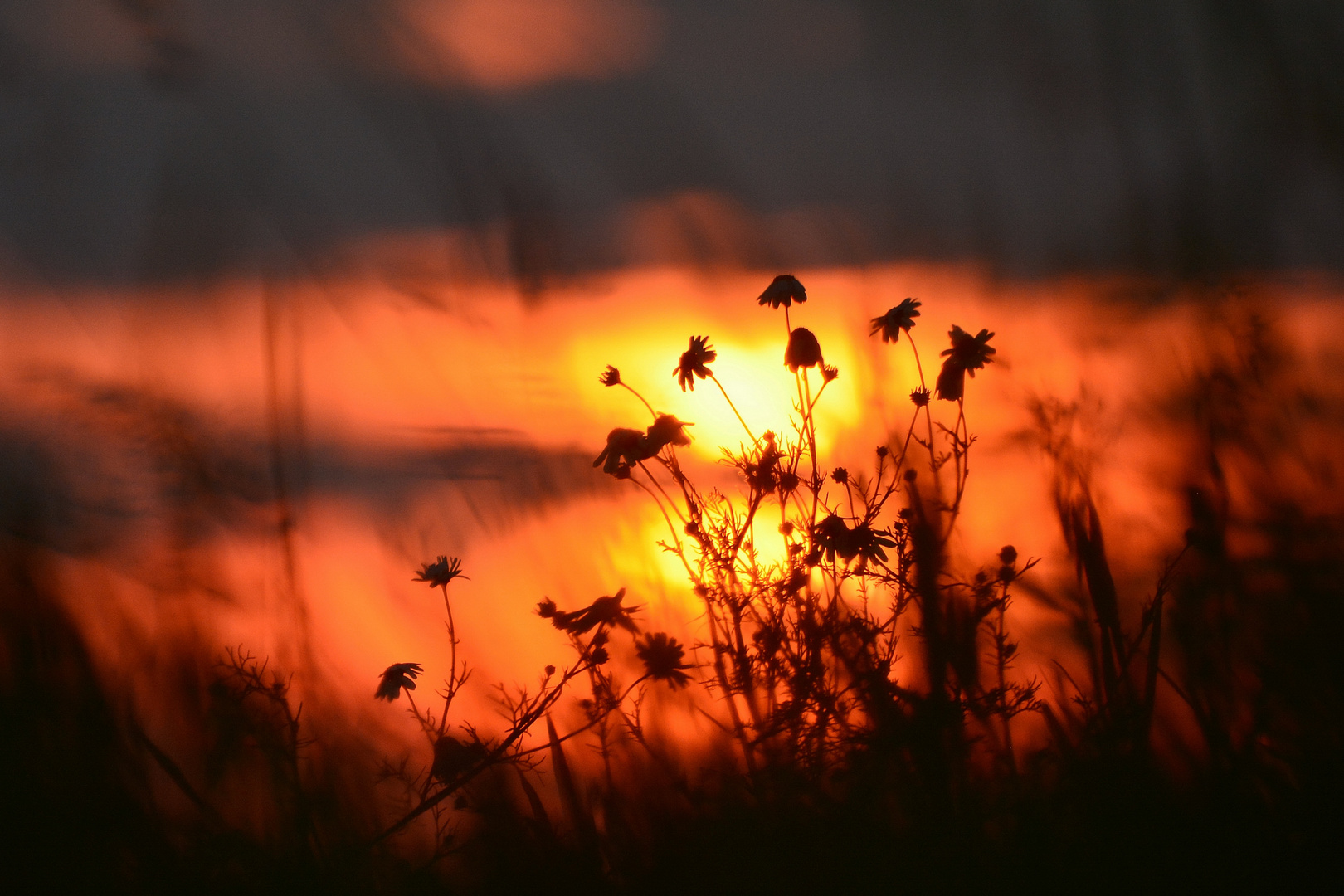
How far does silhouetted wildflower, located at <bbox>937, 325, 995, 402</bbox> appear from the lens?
1943 millimetres

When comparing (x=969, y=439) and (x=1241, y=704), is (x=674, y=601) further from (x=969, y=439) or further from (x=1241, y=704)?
(x=1241, y=704)

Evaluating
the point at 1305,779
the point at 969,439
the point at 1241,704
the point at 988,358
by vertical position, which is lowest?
the point at 1305,779

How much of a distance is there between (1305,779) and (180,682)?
5.72 ft

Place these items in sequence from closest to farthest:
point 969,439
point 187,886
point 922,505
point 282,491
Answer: point 187,886 → point 282,491 → point 922,505 → point 969,439

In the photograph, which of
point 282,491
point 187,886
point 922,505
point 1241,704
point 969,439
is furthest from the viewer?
point 969,439

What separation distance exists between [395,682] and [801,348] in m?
1.03

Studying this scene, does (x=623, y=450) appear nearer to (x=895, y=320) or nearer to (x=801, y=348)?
(x=801, y=348)

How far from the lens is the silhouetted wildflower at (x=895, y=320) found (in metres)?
1.99

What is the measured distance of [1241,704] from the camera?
1448mm

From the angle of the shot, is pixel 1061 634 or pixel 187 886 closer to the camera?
pixel 187 886

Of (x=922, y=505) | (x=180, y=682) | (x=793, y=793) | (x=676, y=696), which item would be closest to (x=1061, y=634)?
(x=922, y=505)

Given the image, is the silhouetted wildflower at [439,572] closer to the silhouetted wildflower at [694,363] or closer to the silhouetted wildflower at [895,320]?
the silhouetted wildflower at [694,363]

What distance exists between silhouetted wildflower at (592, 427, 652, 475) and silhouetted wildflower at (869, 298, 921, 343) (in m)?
0.54

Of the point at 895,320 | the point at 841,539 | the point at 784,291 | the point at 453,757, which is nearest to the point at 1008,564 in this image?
the point at 841,539
